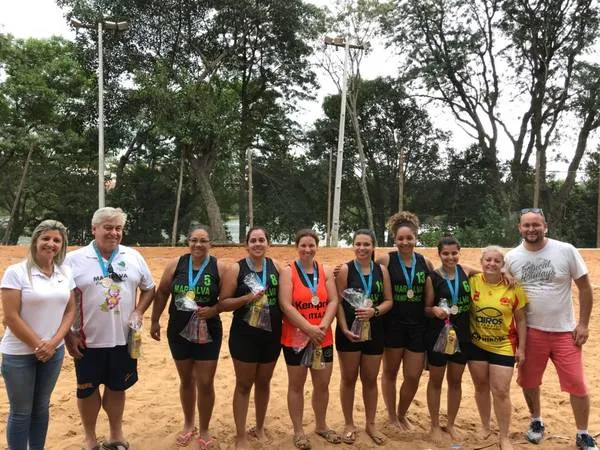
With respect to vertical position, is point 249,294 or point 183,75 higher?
point 183,75

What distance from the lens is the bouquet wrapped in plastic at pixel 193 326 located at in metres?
3.39

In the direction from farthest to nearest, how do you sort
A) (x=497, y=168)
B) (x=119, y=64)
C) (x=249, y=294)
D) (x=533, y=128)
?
1. (x=533, y=128)
2. (x=119, y=64)
3. (x=497, y=168)
4. (x=249, y=294)

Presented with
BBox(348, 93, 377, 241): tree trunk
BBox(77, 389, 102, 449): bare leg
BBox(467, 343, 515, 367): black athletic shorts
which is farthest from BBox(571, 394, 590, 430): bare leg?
BBox(348, 93, 377, 241): tree trunk

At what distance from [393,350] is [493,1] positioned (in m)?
22.1

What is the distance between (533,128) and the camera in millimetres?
21953

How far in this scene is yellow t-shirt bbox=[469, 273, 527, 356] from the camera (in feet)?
11.8

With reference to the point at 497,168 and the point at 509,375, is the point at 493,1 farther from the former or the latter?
the point at 509,375

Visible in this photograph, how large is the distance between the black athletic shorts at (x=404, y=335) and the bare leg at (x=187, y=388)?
1.51m

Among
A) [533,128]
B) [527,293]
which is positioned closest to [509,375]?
[527,293]

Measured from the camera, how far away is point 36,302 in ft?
9.41

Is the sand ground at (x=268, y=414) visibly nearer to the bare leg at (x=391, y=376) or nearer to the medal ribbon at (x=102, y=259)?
the bare leg at (x=391, y=376)

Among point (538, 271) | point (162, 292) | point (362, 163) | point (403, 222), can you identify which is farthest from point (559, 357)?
point (362, 163)

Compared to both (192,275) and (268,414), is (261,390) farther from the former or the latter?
(192,275)

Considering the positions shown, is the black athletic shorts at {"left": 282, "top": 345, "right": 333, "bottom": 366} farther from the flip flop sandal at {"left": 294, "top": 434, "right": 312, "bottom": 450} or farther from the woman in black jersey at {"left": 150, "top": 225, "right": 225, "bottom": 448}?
the flip flop sandal at {"left": 294, "top": 434, "right": 312, "bottom": 450}
